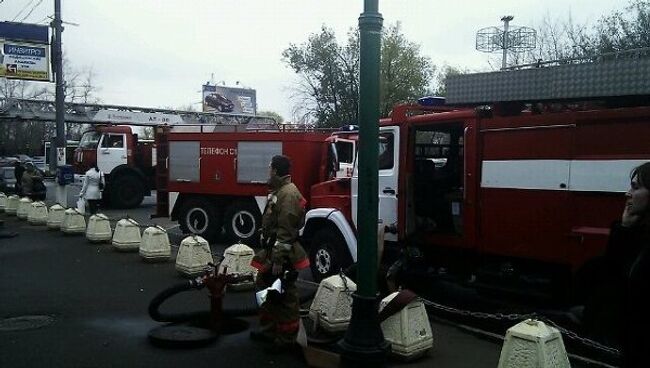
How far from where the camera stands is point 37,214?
16.1 meters

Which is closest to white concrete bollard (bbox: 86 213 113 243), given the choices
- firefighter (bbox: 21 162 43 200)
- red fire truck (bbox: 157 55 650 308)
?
red fire truck (bbox: 157 55 650 308)

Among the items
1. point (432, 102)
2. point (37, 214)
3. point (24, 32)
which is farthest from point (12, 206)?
point (432, 102)

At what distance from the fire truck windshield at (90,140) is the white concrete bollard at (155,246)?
13.2m

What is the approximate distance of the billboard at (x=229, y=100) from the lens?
69.9 m

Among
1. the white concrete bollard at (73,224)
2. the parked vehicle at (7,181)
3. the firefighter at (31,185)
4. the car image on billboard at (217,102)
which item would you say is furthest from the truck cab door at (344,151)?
the car image on billboard at (217,102)

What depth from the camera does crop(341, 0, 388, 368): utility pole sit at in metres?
4.73

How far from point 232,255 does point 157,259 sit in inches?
109

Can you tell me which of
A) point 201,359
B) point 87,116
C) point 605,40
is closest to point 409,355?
point 201,359

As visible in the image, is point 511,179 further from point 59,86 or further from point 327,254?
point 59,86

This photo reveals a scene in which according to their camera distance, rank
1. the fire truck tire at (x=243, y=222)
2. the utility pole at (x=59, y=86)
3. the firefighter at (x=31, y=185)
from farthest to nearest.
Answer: the firefighter at (x=31, y=185) < the utility pole at (x=59, y=86) < the fire truck tire at (x=243, y=222)

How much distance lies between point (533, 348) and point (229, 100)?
72.4m

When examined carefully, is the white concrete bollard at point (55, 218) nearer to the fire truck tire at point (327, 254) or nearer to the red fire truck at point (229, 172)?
the red fire truck at point (229, 172)

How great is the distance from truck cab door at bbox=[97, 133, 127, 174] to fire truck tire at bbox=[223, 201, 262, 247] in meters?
9.93

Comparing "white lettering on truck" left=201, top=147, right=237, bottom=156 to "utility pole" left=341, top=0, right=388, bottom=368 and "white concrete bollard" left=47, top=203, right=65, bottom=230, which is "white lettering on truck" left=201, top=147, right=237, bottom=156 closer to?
"white concrete bollard" left=47, top=203, right=65, bottom=230
